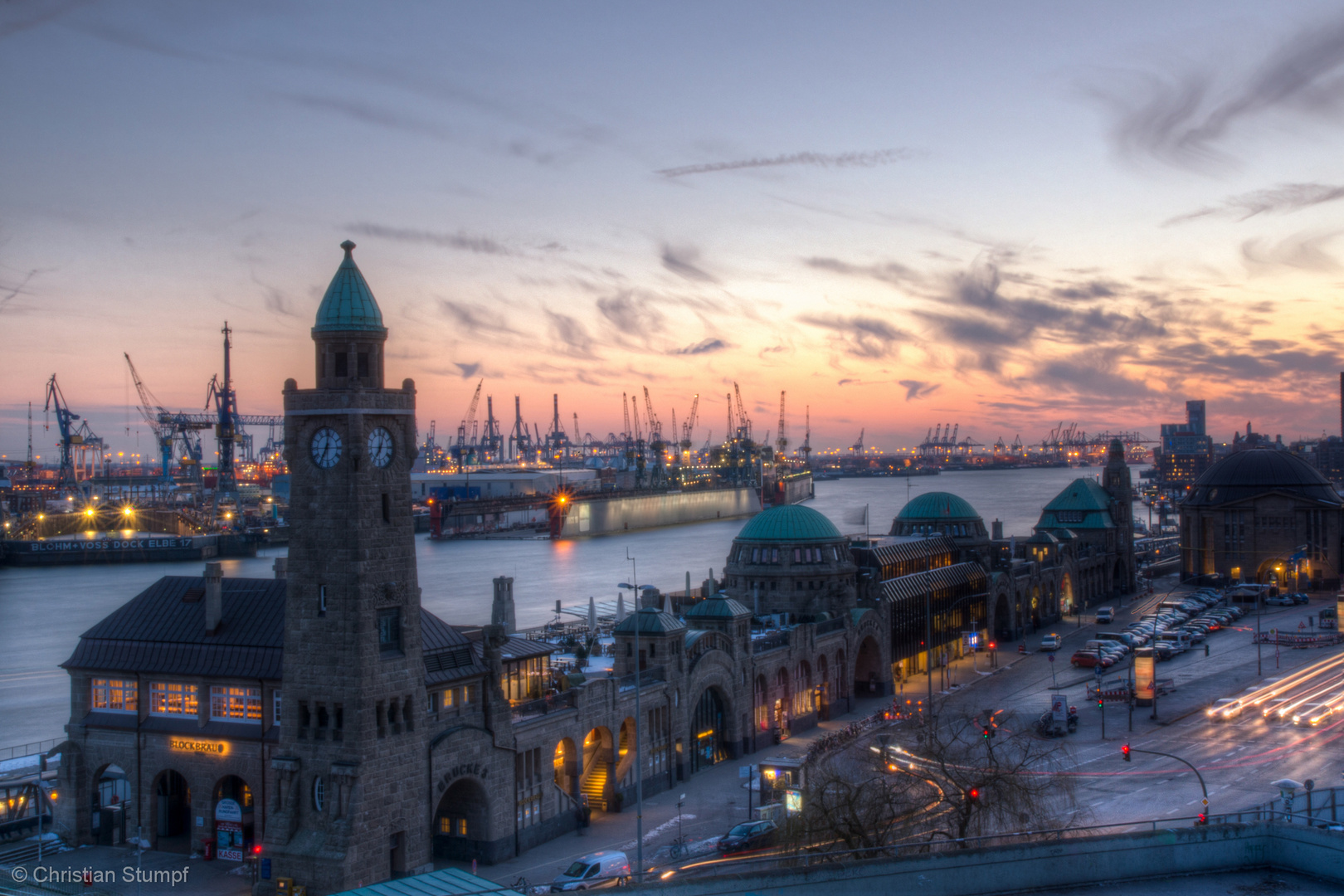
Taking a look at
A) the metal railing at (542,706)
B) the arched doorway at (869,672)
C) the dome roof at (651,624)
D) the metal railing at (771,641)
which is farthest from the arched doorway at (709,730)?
the arched doorway at (869,672)

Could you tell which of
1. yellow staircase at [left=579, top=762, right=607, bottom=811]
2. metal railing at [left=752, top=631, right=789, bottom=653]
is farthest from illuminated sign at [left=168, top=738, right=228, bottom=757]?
metal railing at [left=752, top=631, right=789, bottom=653]

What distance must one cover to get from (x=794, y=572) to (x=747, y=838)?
33.6 meters

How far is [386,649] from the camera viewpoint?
42125mm

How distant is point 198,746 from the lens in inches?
1786

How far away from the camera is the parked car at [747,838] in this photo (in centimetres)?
4484

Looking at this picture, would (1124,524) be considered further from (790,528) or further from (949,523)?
(790,528)

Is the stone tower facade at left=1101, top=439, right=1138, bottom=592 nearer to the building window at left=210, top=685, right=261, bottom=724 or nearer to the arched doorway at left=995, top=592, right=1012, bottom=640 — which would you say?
the arched doorway at left=995, top=592, right=1012, bottom=640

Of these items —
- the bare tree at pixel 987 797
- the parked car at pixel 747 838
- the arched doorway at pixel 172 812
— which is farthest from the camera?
the arched doorway at pixel 172 812

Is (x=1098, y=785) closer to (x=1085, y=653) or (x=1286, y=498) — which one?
(x=1085, y=653)

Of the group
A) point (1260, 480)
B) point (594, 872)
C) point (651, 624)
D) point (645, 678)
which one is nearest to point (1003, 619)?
point (1260, 480)

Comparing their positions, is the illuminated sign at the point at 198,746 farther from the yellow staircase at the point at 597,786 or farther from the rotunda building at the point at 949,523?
the rotunda building at the point at 949,523

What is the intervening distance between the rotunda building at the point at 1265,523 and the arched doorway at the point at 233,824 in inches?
4390

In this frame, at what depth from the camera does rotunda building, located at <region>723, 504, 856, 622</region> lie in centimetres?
7775

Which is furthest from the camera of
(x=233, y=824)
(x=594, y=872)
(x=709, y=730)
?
(x=709, y=730)
